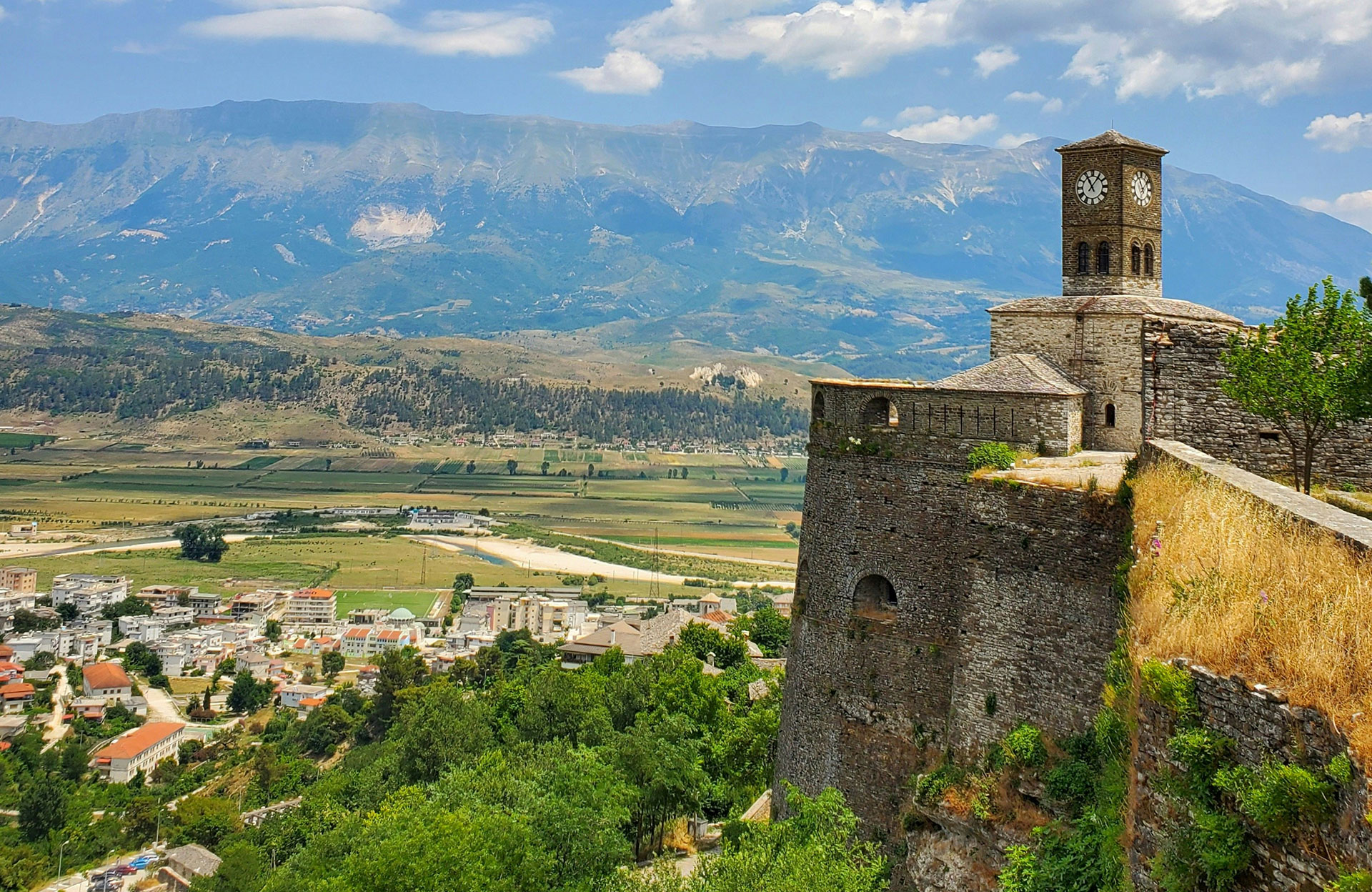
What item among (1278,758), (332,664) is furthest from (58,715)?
(1278,758)

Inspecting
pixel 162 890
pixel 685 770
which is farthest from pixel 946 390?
pixel 162 890

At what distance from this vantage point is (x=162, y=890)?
70.8 metres

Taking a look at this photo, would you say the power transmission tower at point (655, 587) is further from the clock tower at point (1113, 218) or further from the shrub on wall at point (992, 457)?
the shrub on wall at point (992, 457)

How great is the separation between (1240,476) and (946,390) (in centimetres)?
860

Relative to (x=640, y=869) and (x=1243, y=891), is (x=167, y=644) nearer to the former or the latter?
(x=640, y=869)

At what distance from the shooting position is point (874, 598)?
25.1 meters

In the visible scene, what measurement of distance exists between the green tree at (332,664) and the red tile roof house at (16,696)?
2702 cm

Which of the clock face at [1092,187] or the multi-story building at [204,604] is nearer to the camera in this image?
the clock face at [1092,187]

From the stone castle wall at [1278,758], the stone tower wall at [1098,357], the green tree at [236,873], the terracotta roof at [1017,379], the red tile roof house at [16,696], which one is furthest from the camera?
the red tile roof house at [16,696]

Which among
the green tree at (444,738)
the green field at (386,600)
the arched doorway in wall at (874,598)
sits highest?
the arched doorway in wall at (874,598)

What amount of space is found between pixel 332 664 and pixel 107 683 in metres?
21.0

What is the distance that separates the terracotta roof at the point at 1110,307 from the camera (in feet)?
90.4

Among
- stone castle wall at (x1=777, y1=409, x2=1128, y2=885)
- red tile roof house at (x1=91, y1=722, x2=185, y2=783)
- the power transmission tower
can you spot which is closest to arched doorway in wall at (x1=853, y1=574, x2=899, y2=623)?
stone castle wall at (x1=777, y1=409, x2=1128, y2=885)

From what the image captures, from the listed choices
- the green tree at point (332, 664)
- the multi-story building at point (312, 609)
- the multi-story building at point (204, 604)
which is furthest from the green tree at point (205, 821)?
the multi-story building at point (204, 604)
